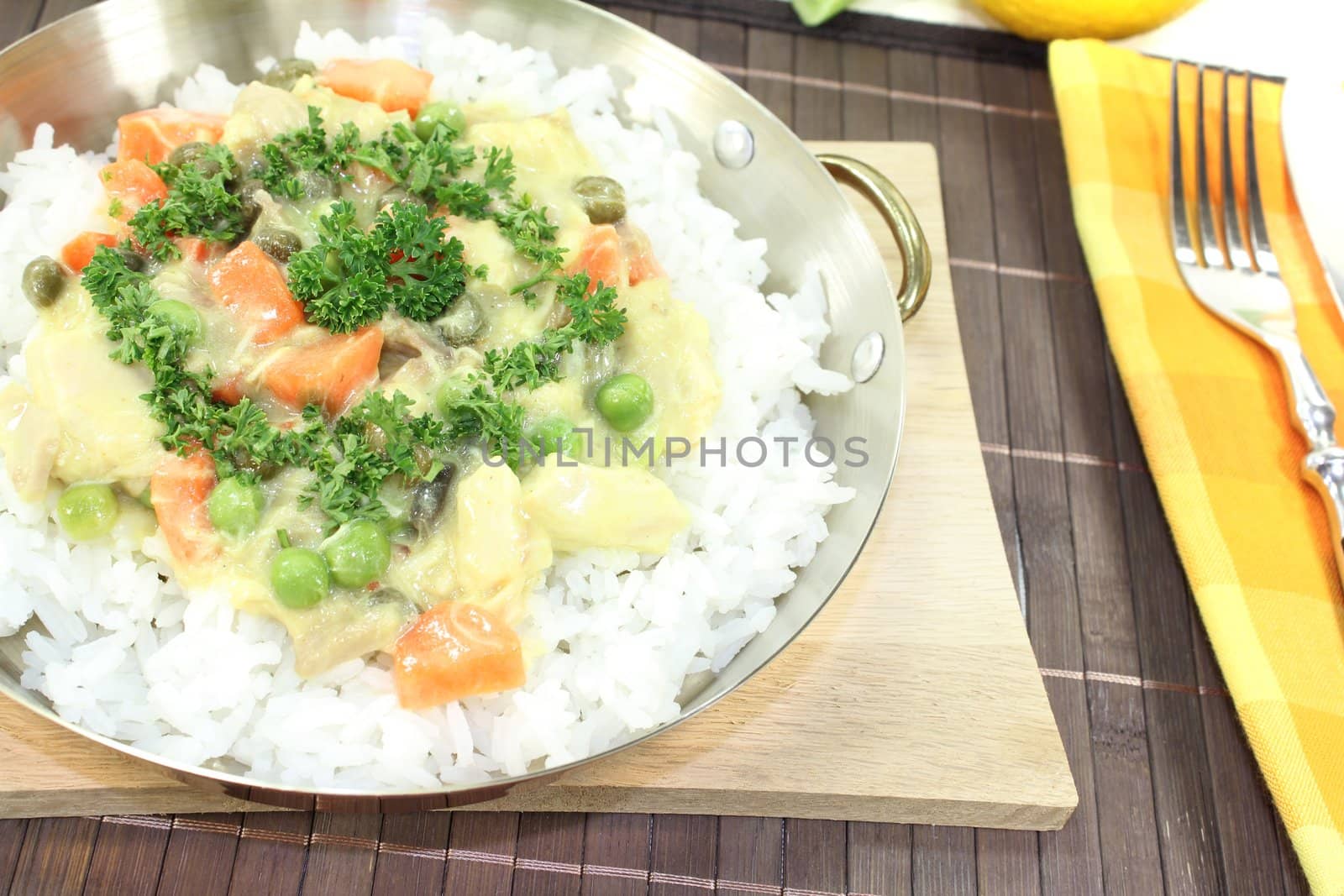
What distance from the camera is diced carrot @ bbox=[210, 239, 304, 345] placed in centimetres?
319

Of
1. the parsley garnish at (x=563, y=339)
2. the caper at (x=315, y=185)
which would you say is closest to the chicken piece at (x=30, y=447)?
the caper at (x=315, y=185)

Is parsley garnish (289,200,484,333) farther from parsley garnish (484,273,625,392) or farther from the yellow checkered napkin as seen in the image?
the yellow checkered napkin

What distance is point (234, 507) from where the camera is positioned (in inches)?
114

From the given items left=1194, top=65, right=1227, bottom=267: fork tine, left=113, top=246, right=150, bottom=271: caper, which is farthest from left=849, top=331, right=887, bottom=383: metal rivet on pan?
left=113, top=246, right=150, bottom=271: caper

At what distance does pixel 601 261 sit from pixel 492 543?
106 centimetres

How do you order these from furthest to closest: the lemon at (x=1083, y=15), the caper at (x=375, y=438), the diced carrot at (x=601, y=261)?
1. the lemon at (x=1083, y=15)
2. the diced carrot at (x=601, y=261)
3. the caper at (x=375, y=438)

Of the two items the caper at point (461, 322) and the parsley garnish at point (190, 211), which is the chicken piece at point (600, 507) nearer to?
the caper at point (461, 322)

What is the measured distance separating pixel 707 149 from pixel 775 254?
47 cm

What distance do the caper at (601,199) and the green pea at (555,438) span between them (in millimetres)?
884

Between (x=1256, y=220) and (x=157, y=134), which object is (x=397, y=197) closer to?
(x=157, y=134)

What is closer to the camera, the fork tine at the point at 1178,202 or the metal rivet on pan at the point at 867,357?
the metal rivet on pan at the point at 867,357

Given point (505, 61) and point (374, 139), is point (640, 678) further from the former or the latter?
point (505, 61)

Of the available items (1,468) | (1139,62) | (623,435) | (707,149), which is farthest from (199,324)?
(1139,62)

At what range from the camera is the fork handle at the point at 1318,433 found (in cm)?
374
